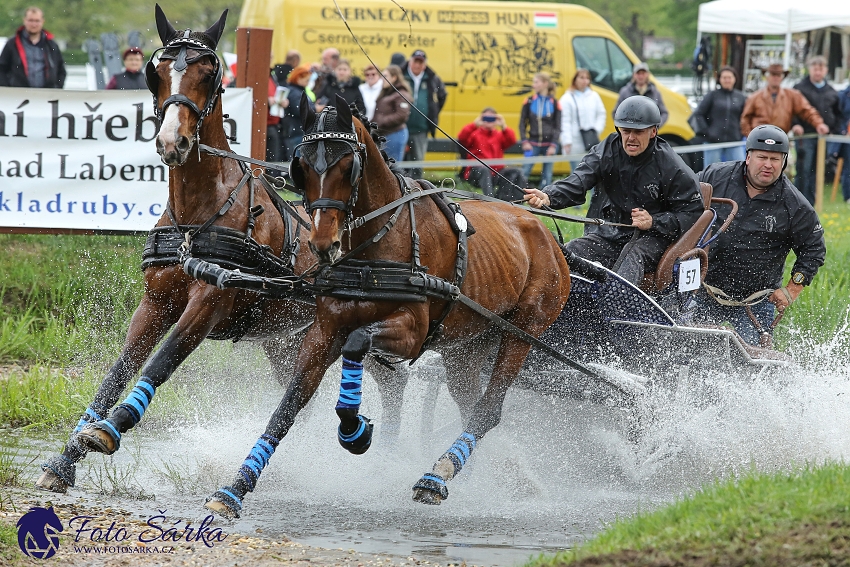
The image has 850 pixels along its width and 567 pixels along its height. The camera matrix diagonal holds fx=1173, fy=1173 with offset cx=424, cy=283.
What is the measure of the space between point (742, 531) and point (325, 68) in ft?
34.3

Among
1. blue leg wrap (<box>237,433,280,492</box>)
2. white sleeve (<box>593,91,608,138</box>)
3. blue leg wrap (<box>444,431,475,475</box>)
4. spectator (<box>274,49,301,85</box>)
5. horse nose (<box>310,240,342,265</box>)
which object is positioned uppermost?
spectator (<box>274,49,301,85</box>)

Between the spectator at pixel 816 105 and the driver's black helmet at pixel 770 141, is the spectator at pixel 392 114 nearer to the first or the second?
the spectator at pixel 816 105

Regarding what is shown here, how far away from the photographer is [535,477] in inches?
261

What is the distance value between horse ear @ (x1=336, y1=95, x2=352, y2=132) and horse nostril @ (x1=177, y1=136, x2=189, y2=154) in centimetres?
73

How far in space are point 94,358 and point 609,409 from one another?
3.81m

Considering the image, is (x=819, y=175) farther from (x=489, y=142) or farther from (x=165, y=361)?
(x=165, y=361)

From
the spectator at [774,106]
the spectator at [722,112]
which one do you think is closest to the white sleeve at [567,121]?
the spectator at [722,112]

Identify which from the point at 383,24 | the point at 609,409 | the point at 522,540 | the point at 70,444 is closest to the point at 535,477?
the point at 609,409

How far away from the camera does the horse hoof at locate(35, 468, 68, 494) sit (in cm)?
555

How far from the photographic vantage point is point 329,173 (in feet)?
16.3

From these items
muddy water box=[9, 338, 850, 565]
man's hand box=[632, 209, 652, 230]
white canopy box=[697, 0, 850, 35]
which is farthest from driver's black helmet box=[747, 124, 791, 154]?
white canopy box=[697, 0, 850, 35]

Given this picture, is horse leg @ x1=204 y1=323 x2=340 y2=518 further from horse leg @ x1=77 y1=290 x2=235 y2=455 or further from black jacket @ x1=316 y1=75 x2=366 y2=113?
black jacket @ x1=316 y1=75 x2=366 y2=113

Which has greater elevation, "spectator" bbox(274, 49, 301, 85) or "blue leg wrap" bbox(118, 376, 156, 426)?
"spectator" bbox(274, 49, 301, 85)

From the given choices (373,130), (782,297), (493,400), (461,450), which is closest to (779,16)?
(782,297)
